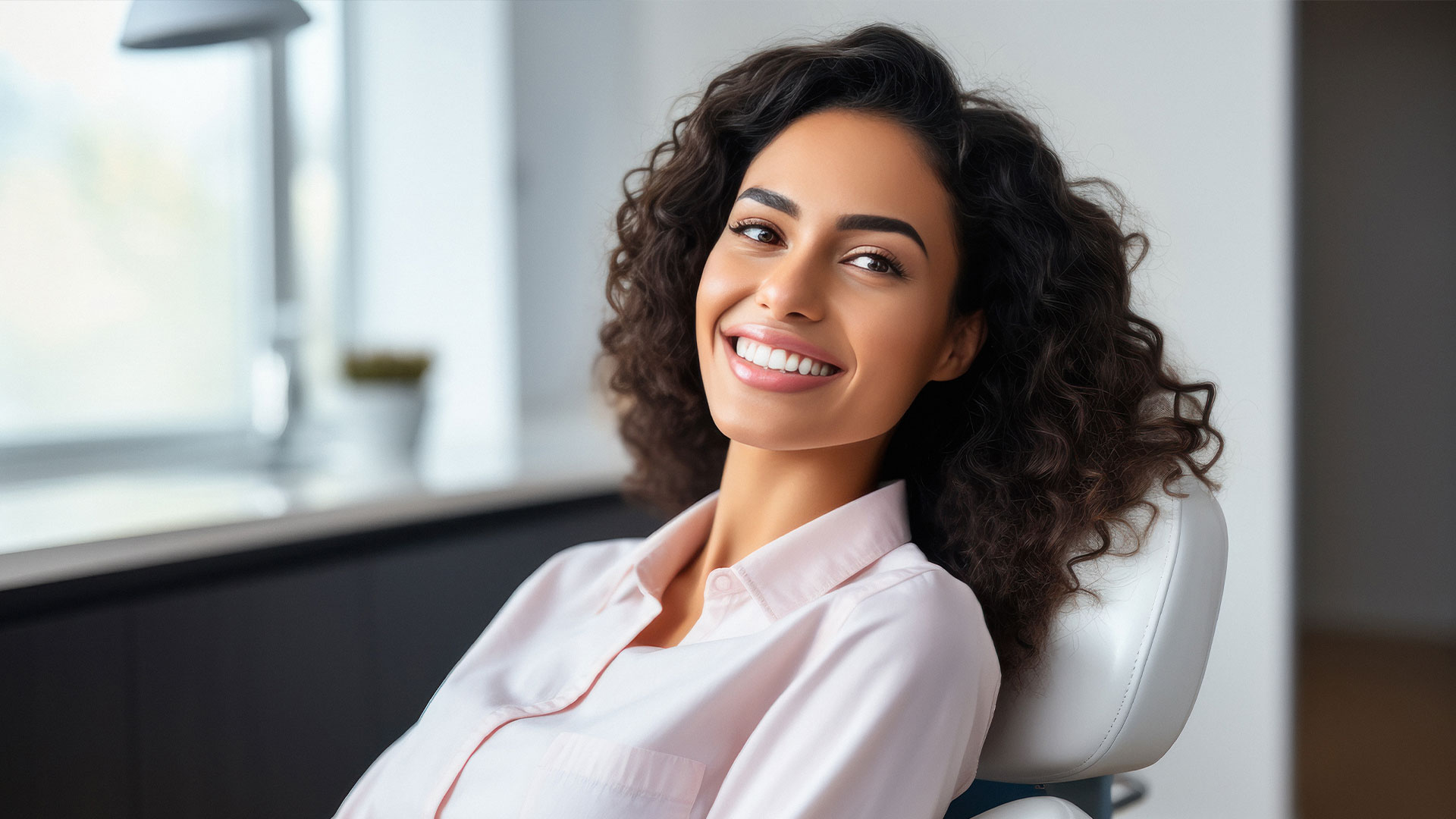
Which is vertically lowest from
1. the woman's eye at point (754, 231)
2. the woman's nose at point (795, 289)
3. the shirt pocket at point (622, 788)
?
the shirt pocket at point (622, 788)

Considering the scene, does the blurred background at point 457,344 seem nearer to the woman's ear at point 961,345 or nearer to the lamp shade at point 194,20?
the lamp shade at point 194,20

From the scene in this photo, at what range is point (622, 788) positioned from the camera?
0.91m

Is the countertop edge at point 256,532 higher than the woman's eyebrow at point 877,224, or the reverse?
the woman's eyebrow at point 877,224

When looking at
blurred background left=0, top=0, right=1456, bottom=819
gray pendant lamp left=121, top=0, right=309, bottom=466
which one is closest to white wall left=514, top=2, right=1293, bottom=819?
blurred background left=0, top=0, right=1456, bottom=819

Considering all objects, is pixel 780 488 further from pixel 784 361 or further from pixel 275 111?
pixel 275 111

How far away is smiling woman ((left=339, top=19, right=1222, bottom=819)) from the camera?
0.90m

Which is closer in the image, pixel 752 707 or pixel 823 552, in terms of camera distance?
pixel 752 707

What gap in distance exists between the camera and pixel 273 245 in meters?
2.48

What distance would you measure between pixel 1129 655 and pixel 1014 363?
338mm

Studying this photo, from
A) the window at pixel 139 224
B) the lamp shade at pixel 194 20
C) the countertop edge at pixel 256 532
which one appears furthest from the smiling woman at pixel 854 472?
the window at pixel 139 224

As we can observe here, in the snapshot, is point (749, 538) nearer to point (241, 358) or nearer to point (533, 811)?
point (533, 811)

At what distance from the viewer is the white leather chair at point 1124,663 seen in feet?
2.99

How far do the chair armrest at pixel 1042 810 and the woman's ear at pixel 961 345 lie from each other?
423 mm

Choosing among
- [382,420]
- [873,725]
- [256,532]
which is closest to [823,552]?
[873,725]
